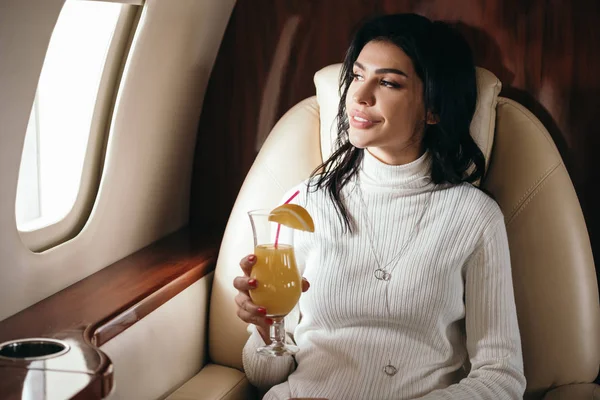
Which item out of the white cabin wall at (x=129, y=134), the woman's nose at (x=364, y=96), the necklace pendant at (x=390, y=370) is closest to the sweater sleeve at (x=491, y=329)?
the necklace pendant at (x=390, y=370)

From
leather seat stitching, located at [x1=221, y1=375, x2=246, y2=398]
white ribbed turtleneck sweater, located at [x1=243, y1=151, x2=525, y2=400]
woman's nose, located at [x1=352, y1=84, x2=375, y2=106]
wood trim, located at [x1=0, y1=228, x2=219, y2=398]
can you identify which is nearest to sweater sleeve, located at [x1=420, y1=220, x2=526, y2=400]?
white ribbed turtleneck sweater, located at [x1=243, y1=151, x2=525, y2=400]

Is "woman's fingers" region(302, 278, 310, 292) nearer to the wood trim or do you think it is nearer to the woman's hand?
the woman's hand

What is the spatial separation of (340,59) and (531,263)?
0.81 meters

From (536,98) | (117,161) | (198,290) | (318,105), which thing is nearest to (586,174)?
(536,98)

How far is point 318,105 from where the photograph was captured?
2104 millimetres

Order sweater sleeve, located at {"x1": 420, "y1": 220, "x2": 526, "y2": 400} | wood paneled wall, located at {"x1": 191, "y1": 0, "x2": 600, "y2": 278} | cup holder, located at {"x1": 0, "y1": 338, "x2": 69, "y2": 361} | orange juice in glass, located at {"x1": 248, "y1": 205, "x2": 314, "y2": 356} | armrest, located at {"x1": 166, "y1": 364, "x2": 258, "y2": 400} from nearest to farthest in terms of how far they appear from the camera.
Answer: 1. cup holder, located at {"x1": 0, "y1": 338, "x2": 69, "y2": 361}
2. orange juice in glass, located at {"x1": 248, "y1": 205, "x2": 314, "y2": 356}
3. sweater sleeve, located at {"x1": 420, "y1": 220, "x2": 526, "y2": 400}
4. armrest, located at {"x1": 166, "y1": 364, "x2": 258, "y2": 400}
5. wood paneled wall, located at {"x1": 191, "y1": 0, "x2": 600, "y2": 278}

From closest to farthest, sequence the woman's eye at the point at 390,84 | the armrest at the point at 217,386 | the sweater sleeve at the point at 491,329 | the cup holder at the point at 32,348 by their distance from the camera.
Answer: the cup holder at the point at 32,348
the sweater sleeve at the point at 491,329
the woman's eye at the point at 390,84
the armrest at the point at 217,386

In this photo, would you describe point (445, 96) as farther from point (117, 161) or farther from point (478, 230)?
point (117, 161)

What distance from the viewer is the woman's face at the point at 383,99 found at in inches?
67.6

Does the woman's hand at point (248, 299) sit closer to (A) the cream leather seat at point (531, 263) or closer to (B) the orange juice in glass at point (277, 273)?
(B) the orange juice in glass at point (277, 273)

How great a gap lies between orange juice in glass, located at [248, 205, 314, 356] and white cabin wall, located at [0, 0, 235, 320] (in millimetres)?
500

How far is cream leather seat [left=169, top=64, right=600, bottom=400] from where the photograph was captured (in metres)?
1.82

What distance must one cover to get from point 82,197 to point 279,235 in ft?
1.92

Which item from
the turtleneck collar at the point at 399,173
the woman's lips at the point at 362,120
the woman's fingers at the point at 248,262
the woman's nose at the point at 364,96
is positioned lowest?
the woman's fingers at the point at 248,262
